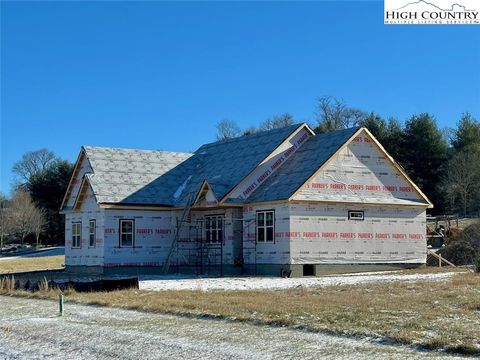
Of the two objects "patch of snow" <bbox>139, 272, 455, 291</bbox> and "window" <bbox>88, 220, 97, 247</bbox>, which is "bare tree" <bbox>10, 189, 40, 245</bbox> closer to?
"window" <bbox>88, 220, 97, 247</bbox>

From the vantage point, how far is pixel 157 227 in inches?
1423

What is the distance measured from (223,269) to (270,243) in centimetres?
327

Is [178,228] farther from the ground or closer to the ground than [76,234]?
farther from the ground

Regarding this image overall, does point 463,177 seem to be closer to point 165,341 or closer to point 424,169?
point 424,169

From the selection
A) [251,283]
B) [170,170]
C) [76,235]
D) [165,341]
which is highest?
[170,170]

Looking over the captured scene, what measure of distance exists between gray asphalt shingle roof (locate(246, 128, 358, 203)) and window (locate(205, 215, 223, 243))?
2.49 m

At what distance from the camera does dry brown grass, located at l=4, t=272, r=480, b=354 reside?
1293cm

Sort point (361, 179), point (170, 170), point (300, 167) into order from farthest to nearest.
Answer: point (170, 170) < point (300, 167) < point (361, 179)

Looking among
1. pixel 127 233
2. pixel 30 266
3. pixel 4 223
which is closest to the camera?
pixel 127 233

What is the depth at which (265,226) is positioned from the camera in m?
32.3

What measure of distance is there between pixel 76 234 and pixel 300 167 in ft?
42.5

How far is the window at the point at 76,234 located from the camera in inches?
1486

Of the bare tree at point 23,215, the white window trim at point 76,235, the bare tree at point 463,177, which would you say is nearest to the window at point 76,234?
the white window trim at point 76,235

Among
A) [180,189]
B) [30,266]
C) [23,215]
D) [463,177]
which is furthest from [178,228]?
[23,215]
